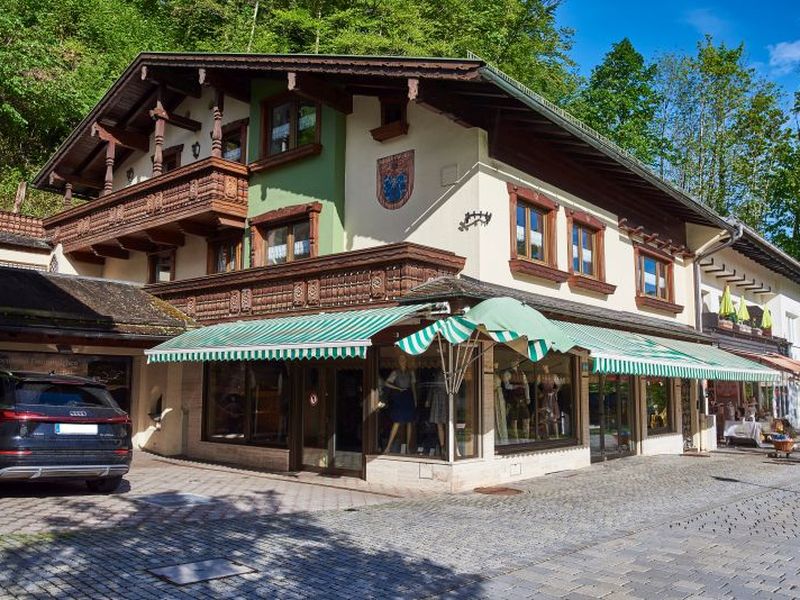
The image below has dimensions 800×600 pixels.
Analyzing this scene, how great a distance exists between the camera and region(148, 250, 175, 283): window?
19816 mm

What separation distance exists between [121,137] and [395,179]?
10844 mm

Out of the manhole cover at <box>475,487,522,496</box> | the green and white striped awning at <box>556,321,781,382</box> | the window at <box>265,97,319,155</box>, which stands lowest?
the manhole cover at <box>475,487,522,496</box>

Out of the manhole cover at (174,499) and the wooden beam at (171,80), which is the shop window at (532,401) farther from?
the wooden beam at (171,80)

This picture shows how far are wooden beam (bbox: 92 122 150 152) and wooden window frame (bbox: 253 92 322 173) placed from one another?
6117mm

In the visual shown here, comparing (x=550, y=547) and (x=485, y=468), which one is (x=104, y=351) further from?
(x=550, y=547)

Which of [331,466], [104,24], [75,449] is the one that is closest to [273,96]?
[331,466]

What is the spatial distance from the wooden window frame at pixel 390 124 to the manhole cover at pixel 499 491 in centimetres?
695

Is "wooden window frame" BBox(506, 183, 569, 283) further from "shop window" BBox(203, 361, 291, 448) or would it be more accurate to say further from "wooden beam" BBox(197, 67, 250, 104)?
"wooden beam" BBox(197, 67, 250, 104)

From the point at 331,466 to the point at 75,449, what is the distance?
502 cm

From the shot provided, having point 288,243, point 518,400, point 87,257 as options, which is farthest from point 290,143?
point 87,257

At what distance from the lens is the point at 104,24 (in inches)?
1416

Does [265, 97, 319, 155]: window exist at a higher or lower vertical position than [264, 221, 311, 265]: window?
higher

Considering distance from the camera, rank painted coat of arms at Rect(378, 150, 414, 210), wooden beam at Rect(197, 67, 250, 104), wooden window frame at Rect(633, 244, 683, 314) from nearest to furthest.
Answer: painted coat of arms at Rect(378, 150, 414, 210), wooden beam at Rect(197, 67, 250, 104), wooden window frame at Rect(633, 244, 683, 314)

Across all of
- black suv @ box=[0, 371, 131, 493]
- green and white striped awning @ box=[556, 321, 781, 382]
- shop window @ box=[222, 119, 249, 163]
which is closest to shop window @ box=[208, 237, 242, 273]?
shop window @ box=[222, 119, 249, 163]
